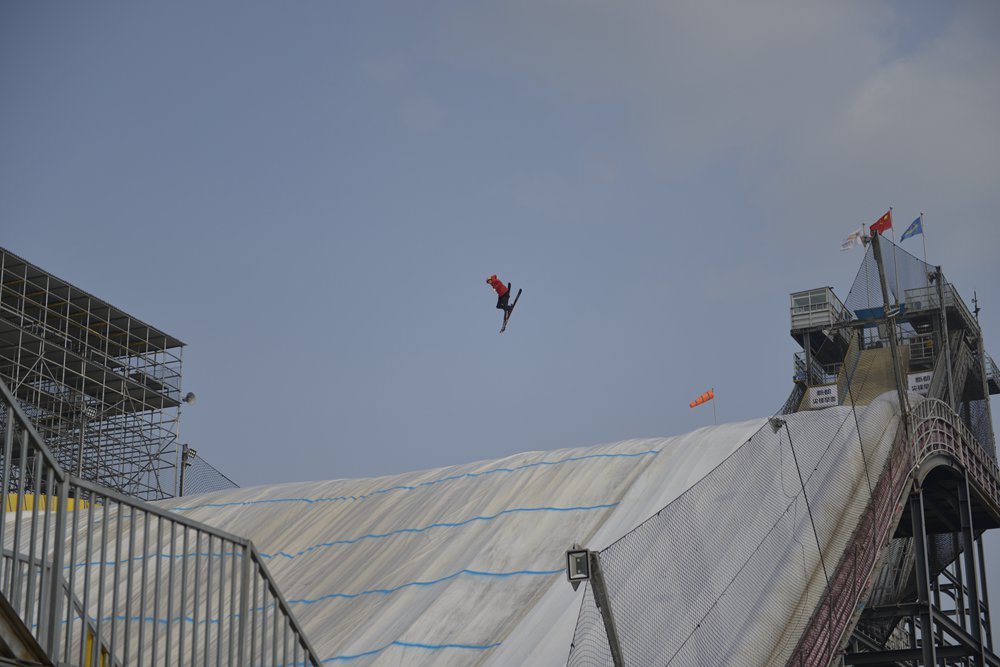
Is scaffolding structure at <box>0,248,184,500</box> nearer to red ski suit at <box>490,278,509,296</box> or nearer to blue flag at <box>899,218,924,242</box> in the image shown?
red ski suit at <box>490,278,509,296</box>

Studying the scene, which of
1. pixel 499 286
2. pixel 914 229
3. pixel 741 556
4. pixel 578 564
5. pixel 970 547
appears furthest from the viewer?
pixel 914 229

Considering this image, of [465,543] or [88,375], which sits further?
[88,375]

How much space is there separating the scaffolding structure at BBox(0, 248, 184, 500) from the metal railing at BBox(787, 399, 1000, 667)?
20.2m

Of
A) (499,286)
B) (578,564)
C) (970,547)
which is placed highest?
(499,286)

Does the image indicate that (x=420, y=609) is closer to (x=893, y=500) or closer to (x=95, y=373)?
(x=893, y=500)

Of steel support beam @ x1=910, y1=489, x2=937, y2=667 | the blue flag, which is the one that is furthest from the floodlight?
the blue flag

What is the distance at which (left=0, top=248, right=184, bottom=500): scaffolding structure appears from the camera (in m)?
29.0

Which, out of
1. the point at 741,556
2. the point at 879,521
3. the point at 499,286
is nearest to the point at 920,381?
the point at 499,286

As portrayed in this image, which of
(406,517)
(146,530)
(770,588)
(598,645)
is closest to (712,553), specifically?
(770,588)

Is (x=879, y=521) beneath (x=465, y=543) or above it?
above

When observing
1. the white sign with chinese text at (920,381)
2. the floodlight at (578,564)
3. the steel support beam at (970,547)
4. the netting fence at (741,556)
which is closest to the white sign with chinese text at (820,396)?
the white sign with chinese text at (920,381)

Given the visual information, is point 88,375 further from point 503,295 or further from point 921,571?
point 921,571

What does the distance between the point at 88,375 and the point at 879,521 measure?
2440 centimetres

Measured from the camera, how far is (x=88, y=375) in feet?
104
